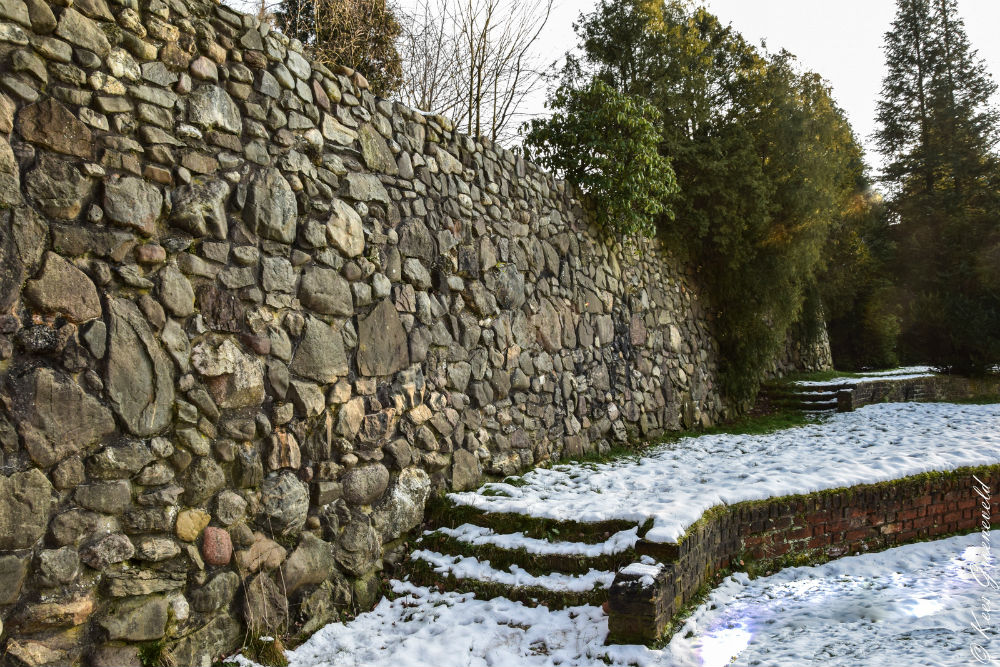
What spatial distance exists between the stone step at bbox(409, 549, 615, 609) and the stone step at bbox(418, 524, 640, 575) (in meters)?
0.04

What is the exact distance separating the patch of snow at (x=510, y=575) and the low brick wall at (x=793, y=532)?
0.37 meters

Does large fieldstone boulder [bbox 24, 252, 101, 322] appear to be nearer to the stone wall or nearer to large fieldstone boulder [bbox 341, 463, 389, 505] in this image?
the stone wall

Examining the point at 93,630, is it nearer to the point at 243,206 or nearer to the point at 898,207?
the point at 243,206

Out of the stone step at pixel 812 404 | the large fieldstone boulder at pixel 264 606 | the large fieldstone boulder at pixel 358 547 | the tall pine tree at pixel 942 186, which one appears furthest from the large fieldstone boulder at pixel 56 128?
the tall pine tree at pixel 942 186

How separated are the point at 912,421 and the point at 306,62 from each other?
905 centimetres

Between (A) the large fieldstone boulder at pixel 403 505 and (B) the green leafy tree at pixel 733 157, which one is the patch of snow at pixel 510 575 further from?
(B) the green leafy tree at pixel 733 157

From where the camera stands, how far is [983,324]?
41.8 ft

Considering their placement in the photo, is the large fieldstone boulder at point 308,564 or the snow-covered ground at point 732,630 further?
the large fieldstone boulder at point 308,564

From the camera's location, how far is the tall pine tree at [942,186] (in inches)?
520

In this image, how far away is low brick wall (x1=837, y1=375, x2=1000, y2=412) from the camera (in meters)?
11.1

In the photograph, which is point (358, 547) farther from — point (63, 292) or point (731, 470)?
point (731, 470)

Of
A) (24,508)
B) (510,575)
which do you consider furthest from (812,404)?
(24,508)

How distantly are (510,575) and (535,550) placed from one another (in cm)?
23

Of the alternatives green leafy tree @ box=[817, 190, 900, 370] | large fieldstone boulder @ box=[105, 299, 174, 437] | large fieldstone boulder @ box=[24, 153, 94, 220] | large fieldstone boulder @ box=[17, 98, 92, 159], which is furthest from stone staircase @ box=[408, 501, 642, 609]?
green leafy tree @ box=[817, 190, 900, 370]
